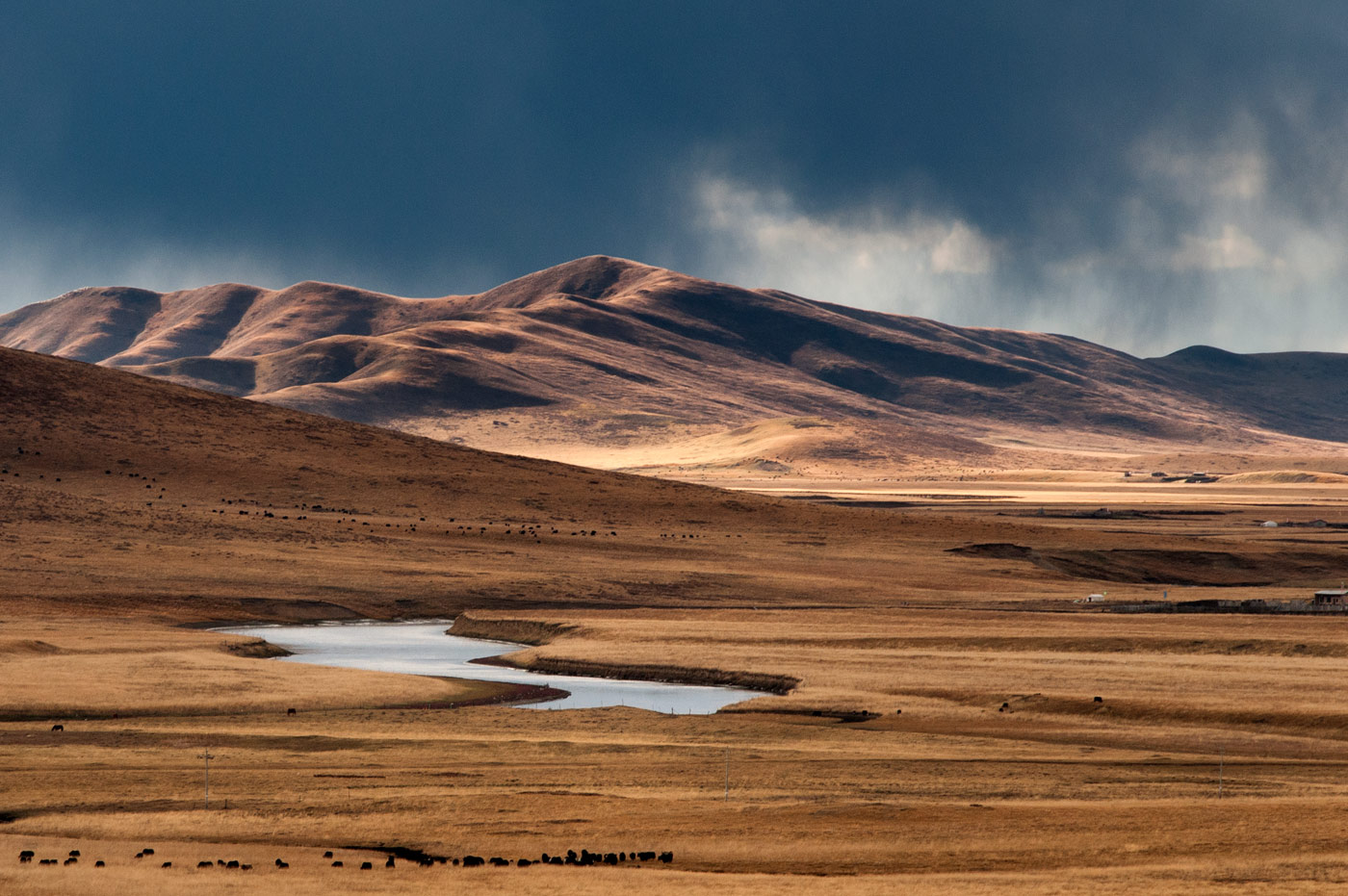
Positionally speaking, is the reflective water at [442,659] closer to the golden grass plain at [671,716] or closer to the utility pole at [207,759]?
the golden grass plain at [671,716]

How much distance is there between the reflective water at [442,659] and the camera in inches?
2185

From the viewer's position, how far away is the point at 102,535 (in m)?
101

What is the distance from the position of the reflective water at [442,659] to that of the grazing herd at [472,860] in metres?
22.4

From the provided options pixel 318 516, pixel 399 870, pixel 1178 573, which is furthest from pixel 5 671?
pixel 1178 573

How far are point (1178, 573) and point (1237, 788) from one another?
7890 centimetres

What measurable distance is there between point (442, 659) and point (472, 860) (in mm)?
39653

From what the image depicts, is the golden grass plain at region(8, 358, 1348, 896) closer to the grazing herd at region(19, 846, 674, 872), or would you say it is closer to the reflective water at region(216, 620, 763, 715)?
the grazing herd at region(19, 846, 674, 872)

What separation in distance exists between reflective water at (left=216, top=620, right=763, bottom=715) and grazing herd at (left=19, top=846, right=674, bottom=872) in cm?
2235

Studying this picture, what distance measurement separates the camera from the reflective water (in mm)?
55500

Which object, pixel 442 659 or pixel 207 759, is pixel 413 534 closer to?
pixel 442 659

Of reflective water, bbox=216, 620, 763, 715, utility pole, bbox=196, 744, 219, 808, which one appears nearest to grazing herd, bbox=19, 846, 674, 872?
utility pole, bbox=196, 744, 219, 808

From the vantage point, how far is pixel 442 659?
222ft

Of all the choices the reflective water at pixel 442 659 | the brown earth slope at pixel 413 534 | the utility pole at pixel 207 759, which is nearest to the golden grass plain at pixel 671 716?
the utility pole at pixel 207 759

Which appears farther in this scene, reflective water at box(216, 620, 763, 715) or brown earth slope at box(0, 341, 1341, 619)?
brown earth slope at box(0, 341, 1341, 619)
